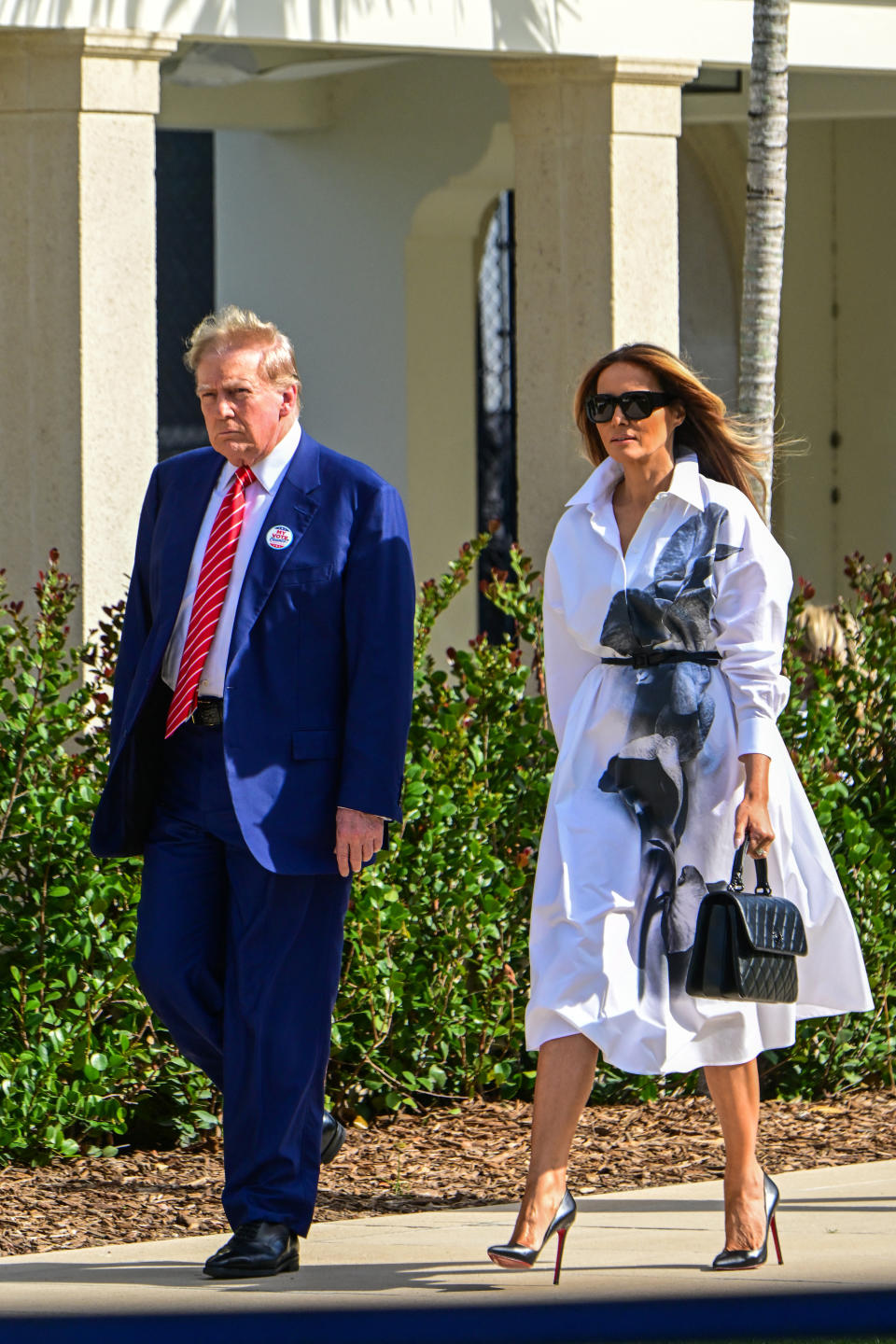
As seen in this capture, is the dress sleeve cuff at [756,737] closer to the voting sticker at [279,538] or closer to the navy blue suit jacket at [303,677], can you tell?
the navy blue suit jacket at [303,677]

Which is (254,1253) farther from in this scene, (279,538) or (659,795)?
(279,538)

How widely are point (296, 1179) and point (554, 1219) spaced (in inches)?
22.1

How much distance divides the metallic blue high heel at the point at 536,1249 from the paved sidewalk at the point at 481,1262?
0.06 meters

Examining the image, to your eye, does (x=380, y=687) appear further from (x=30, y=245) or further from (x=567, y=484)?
Result: (x=567, y=484)

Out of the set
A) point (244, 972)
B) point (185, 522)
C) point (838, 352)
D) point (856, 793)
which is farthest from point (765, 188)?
point (838, 352)

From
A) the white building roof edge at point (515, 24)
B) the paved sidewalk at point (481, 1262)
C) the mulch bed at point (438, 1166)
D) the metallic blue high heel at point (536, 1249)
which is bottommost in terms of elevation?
the mulch bed at point (438, 1166)

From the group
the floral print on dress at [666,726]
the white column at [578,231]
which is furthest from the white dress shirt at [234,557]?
the white column at [578,231]

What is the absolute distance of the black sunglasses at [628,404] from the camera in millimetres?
4371

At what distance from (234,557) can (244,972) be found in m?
0.81

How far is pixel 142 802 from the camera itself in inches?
175

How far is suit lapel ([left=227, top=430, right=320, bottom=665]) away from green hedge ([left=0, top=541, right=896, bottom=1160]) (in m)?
1.28

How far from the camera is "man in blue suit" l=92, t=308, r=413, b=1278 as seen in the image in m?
4.29

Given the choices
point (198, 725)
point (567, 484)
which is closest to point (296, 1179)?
point (198, 725)

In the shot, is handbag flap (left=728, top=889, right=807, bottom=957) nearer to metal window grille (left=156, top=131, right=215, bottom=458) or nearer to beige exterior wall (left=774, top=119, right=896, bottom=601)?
beige exterior wall (left=774, top=119, right=896, bottom=601)
